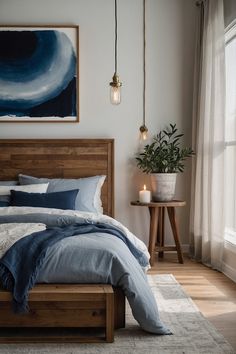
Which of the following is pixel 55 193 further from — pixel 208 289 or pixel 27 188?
pixel 208 289

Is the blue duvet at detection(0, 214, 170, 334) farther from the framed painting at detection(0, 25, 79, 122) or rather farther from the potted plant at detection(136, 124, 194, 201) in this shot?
the framed painting at detection(0, 25, 79, 122)

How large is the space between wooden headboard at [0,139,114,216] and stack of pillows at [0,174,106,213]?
0.15 m

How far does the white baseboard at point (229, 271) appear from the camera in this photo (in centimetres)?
466

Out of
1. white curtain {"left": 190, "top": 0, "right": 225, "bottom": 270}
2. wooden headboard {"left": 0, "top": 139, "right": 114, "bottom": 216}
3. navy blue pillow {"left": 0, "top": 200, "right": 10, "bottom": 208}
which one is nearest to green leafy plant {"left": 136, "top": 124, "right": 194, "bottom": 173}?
white curtain {"left": 190, "top": 0, "right": 225, "bottom": 270}

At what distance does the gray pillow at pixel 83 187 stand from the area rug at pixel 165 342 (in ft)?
5.56

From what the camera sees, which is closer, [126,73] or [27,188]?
[27,188]

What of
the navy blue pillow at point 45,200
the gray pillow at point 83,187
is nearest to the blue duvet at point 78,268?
the navy blue pillow at point 45,200

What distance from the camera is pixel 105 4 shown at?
570 centimetres

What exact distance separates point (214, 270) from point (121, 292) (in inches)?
84.5

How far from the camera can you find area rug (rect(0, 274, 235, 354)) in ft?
9.30

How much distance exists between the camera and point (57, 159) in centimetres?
557

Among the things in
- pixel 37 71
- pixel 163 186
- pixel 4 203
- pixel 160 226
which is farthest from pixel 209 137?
pixel 4 203

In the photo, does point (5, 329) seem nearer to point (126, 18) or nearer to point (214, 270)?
point (214, 270)

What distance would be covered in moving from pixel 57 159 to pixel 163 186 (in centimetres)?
116
